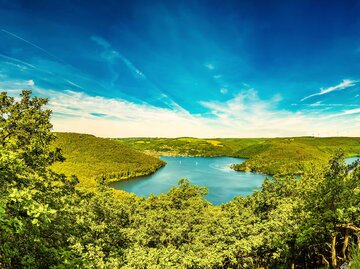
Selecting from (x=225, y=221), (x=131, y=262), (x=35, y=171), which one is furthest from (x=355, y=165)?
(x=35, y=171)

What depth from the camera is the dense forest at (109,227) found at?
7.97 metres

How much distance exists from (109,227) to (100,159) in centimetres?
16203

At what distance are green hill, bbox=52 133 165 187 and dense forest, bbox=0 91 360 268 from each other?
396 feet

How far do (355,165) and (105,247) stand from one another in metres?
17.3

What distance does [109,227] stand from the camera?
19.0 m

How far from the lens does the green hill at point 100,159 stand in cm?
14407

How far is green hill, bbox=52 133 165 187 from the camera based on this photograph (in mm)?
144075

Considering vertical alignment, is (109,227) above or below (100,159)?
above

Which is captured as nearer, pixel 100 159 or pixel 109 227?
pixel 109 227

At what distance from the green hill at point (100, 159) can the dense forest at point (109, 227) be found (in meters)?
121

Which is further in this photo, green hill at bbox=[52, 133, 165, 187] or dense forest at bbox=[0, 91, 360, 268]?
green hill at bbox=[52, 133, 165, 187]

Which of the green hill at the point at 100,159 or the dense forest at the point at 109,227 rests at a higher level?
the dense forest at the point at 109,227

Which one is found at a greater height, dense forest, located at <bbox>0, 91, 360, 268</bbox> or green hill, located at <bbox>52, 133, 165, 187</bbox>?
dense forest, located at <bbox>0, 91, 360, 268</bbox>

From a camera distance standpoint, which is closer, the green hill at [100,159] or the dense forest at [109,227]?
the dense forest at [109,227]
